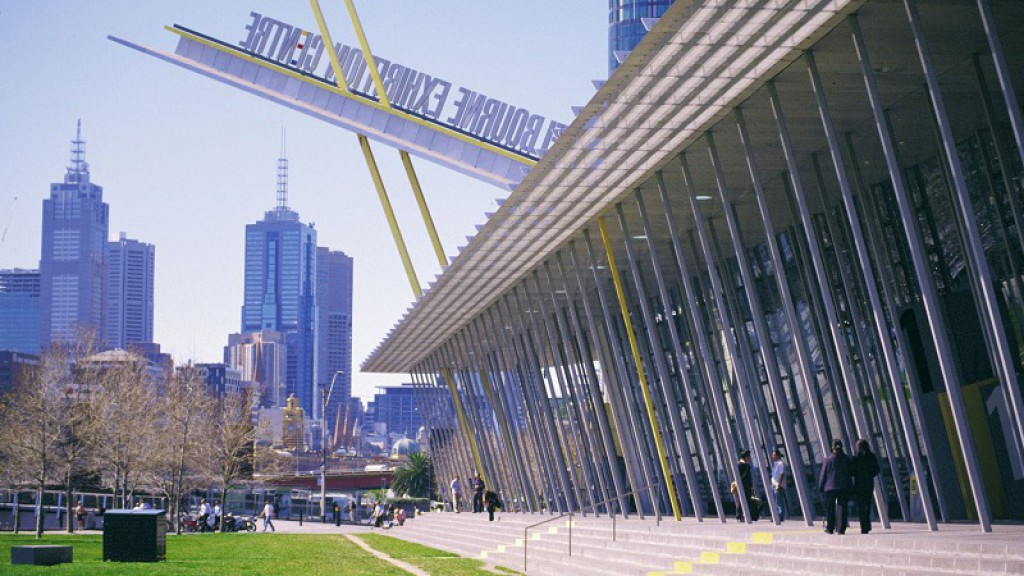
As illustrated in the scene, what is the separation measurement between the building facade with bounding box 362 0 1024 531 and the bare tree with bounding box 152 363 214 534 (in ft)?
95.1

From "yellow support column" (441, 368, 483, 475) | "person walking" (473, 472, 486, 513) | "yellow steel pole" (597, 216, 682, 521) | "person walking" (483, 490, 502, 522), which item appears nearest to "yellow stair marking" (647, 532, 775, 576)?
"yellow steel pole" (597, 216, 682, 521)

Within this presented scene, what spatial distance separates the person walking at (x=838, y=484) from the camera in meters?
18.6

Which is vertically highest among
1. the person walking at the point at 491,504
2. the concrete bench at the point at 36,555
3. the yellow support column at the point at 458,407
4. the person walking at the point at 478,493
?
the yellow support column at the point at 458,407

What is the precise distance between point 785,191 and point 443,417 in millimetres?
33781

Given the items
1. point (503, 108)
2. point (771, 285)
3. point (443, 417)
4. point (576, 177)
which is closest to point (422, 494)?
point (443, 417)

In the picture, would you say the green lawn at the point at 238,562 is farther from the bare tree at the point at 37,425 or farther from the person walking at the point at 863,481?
the bare tree at the point at 37,425

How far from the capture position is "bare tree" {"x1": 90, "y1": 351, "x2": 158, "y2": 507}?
6141 cm

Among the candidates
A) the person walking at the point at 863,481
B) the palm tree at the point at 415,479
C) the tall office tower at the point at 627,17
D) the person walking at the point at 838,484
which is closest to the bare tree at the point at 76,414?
the palm tree at the point at 415,479

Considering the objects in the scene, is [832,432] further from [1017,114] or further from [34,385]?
[34,385]

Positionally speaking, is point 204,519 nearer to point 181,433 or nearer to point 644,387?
point 181,433

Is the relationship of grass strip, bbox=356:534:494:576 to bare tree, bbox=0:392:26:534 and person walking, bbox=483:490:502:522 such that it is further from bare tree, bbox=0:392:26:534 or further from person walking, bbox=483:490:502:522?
bare tree, bbox=0:392:26:534

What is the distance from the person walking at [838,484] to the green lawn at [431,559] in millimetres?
8775

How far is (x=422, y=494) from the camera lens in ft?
323

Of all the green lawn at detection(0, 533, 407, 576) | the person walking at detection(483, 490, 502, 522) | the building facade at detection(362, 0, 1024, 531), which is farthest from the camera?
the person walking at detection(483, 490, 502, 522)
